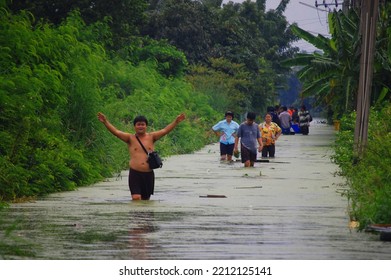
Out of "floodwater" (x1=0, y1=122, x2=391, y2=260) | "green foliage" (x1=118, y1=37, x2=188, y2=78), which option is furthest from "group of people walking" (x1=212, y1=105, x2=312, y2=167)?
"green foliage" (x1=118, y1=37, x2=188, y2=78)

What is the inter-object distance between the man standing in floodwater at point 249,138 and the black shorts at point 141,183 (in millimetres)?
10567

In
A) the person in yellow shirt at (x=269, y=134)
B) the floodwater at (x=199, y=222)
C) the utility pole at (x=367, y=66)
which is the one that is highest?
the utility pole at (x=367, y=66)

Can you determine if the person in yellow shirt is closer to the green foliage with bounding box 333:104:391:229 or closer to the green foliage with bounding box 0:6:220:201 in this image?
the green foliage with bounding box 0:6:220:201

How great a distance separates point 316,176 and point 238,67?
43.4m

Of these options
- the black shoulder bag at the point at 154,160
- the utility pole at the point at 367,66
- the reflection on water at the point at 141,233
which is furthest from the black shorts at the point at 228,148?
the reflection on water at the point at 141,233

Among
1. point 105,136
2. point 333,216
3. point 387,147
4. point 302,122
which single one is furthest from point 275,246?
point 302,122

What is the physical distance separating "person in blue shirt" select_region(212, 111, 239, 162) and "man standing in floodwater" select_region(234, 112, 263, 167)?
2.69m

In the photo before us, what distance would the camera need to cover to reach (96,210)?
1778 cm

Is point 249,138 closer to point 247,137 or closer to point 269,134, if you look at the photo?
point 247,137

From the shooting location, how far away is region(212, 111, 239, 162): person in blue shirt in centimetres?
3338

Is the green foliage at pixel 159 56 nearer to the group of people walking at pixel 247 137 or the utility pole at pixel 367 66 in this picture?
the group of people walking at pixel 247 137

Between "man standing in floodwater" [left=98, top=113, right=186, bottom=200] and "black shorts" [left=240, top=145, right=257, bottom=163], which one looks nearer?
"man standing in floodwater" [left=98, top=113, right=186, bottom=200]

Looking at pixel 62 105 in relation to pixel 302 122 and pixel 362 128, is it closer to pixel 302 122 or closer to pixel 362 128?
pixel 362 128

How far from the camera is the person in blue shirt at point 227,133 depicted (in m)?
33.4
